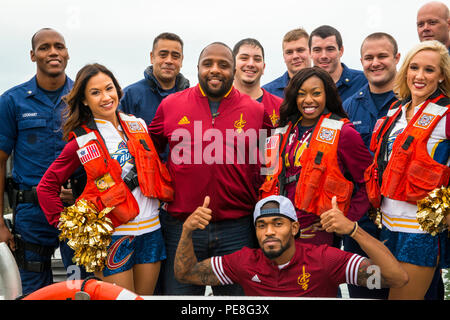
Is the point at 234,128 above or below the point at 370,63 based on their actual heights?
below

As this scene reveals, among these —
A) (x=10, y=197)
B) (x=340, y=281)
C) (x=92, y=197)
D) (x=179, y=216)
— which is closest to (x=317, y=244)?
(x=340, y=281)

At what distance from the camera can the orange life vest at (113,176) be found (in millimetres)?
3719

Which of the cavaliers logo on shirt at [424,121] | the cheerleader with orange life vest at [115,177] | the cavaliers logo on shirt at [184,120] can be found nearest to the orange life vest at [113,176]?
the cheerleader with orange life vest at [115,177]

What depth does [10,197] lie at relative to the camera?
4.91 meters

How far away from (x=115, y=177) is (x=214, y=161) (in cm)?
77

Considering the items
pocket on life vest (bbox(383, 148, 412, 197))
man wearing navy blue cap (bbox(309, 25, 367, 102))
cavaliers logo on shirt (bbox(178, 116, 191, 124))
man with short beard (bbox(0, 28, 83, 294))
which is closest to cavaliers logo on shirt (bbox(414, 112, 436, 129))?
pocket on life vest (bbox(383, 148, 412, 197))

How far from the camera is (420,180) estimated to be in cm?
356

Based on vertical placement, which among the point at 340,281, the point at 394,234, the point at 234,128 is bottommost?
the point at 340,281

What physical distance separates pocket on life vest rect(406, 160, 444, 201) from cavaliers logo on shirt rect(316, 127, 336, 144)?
0.59 metres

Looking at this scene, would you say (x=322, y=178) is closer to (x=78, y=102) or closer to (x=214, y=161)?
(x=214, y=161)

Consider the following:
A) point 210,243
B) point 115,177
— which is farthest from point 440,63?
point 115,177

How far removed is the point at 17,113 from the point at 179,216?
6.62 feet

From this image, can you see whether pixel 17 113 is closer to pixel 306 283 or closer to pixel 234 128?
pixel 234 128

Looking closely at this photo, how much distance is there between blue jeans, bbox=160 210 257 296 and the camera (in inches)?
156
